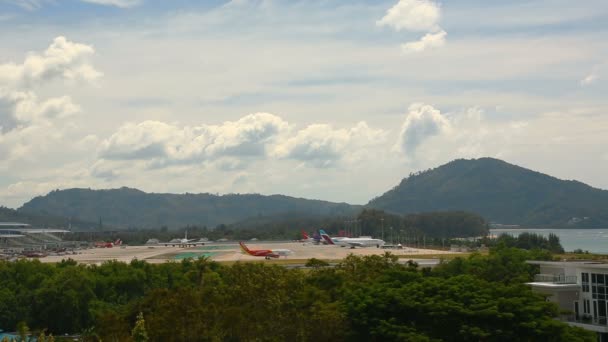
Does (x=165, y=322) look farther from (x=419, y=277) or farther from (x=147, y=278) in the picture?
(x=147, y=278)

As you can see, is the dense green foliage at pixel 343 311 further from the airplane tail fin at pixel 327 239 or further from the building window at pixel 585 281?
the airplane tail fin at pixel 327 239

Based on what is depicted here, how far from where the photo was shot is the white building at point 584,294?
146 ft

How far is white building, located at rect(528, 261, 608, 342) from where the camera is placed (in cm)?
4450

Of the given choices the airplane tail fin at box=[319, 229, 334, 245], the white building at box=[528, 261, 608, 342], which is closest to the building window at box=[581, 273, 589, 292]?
the white building at box=[528, 261, 608, 342]

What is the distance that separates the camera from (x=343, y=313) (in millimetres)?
39906

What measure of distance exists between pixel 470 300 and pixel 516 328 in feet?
7.98

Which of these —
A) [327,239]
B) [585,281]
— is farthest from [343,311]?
[327,239]

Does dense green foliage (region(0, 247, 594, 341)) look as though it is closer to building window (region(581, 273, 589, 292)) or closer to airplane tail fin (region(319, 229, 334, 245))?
building window (region(581, 273, 589, 292))

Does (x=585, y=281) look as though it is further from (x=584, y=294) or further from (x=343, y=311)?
(x=343, y=311)

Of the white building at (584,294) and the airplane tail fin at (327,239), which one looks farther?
the airplane tail fin at (327,239)

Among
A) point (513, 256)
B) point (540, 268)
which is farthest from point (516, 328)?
point (513, 256)

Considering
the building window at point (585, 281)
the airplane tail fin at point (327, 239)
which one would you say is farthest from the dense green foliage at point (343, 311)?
the airplane tail fin at point (327, 239)

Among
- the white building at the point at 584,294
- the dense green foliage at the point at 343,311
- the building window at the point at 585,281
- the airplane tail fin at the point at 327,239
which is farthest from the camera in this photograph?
the airplane tail fin at the point at 327,239

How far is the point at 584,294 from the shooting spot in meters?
47.3
